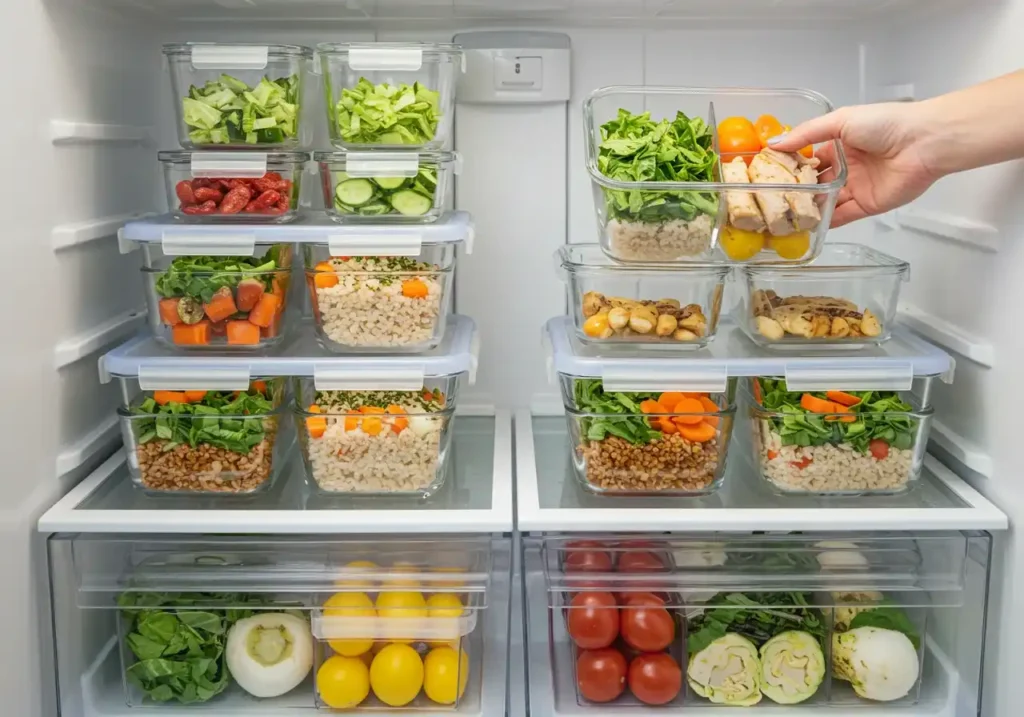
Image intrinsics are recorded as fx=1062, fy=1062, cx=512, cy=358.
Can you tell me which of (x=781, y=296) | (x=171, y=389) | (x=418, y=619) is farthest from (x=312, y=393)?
(x=781, y=296)

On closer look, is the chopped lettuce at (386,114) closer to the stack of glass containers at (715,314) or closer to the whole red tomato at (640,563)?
the stack of glass containers at (715,314)

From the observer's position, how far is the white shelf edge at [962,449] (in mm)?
1273

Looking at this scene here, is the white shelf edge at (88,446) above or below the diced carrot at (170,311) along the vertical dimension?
below

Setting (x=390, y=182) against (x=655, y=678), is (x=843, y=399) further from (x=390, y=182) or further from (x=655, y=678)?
(x=390, y=182)

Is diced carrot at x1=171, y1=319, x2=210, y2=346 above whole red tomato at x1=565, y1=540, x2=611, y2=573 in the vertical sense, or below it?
above

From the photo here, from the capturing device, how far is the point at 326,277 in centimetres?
129

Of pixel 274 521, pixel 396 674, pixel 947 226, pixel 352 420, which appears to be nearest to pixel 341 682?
pixel 396 674

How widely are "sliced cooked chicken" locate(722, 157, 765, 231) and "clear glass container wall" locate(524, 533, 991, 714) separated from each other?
14.3 inches

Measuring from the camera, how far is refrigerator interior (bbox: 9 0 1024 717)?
1196mm

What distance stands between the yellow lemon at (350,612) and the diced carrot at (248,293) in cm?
37

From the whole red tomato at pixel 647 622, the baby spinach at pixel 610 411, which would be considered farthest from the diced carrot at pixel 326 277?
the whole red tomato at pixel 647 622

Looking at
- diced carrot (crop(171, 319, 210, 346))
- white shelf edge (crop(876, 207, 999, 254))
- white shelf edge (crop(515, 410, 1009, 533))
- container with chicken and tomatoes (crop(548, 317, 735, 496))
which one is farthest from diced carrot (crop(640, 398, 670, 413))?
diced carrot (crop(171, 319, 210, 346))

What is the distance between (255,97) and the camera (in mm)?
1292

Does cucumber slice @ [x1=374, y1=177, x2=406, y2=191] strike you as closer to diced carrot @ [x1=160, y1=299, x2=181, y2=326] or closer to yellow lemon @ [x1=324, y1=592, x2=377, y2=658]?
diced carrot @ [x1=160, y1=299, x2=181, y2=326]
